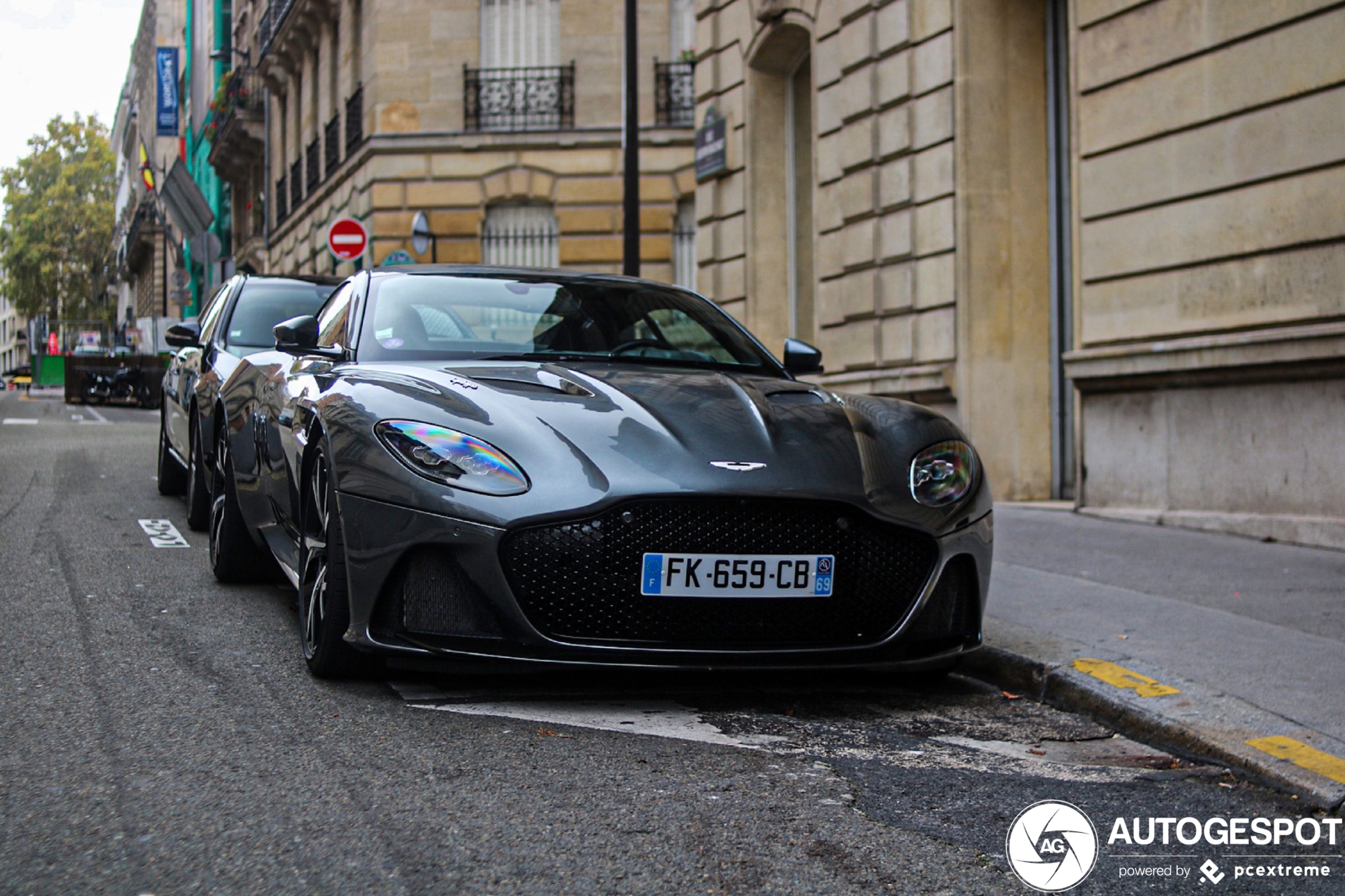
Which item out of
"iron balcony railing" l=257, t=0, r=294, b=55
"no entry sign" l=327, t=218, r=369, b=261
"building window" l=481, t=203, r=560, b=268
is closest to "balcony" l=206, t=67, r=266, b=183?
"iron balcony railing" l=257, t=0, r=294, b=55

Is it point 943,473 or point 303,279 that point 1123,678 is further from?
point 303,279

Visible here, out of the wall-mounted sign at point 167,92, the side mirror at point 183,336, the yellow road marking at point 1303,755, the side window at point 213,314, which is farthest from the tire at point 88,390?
the yellow road marking at point 1303,755

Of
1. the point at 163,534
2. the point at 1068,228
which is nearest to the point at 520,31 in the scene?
the point at 1068,228

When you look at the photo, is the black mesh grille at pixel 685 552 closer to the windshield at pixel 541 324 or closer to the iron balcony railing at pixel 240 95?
the windshield at pixel 541 324

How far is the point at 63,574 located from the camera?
21.5 feet

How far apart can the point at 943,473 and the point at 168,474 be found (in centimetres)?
702

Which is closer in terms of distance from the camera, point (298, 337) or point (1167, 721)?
point (1167, 721)

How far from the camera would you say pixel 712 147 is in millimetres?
15328

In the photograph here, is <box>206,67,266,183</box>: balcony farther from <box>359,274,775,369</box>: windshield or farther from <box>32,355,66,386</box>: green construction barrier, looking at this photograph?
<box>359,274,775,369</box>: windshield

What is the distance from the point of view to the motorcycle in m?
36.2

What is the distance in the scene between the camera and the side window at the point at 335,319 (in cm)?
544

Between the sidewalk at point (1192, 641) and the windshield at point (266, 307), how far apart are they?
445cm

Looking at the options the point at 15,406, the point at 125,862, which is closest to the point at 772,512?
the point at 125,862

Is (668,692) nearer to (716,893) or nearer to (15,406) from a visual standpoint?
(716,893)
